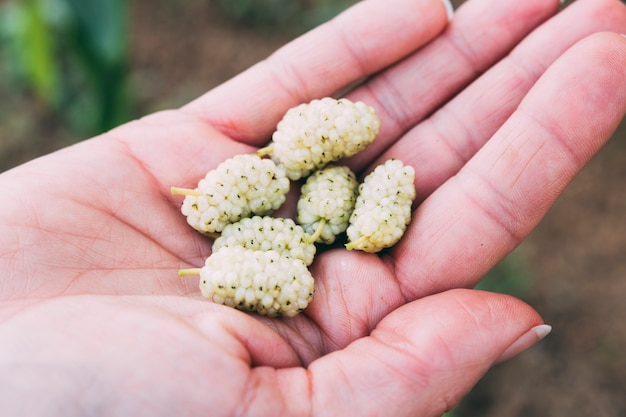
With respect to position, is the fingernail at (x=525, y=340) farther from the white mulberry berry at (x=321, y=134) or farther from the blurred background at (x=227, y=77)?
the blurred background at (x=227, y=77)

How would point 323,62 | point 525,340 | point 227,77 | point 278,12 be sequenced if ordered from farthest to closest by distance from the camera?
point 278,12
point 227,77
point 323,62
point 525,340

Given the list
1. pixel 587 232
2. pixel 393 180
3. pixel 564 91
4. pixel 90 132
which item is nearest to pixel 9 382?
pixel 393 180

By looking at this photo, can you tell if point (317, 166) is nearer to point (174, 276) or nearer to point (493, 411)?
point (174, 276)

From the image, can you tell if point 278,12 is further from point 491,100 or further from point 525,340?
point 525,340

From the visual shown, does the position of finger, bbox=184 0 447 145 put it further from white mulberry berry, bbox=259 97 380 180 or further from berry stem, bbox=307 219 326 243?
berry stem, bbox=307 219 326 243

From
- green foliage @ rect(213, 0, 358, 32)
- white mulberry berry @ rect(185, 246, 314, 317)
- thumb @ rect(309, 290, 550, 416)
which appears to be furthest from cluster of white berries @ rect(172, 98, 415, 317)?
green foliage @ rect(213, 0, 358, 32)

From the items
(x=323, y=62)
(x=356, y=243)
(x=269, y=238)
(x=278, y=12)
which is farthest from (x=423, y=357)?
(x=278, y=12)

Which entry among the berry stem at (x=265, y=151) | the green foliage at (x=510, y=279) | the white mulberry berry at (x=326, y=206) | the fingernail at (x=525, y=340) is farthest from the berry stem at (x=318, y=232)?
the green foliage at (x=510, y=279)
